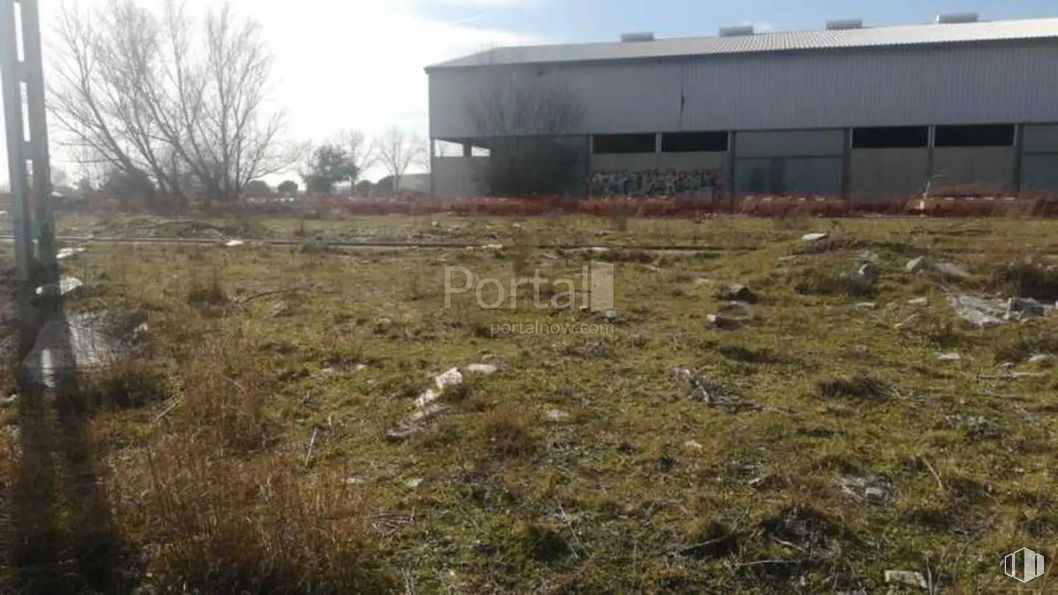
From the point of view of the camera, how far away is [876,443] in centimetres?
351

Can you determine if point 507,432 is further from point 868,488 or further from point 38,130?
point 38,130

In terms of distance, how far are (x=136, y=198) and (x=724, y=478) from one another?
3260 cm

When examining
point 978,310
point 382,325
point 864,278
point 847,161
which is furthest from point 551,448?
point 847,161

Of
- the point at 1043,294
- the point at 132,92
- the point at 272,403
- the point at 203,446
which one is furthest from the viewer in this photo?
the point at 132,92

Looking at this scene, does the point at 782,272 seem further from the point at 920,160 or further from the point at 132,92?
the point at 132,92

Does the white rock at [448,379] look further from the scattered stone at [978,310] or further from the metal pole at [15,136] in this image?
the metal pole at [15,136]

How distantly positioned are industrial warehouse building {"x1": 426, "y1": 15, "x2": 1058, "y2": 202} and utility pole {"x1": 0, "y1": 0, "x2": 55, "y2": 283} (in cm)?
2692

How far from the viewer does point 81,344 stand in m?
5.13

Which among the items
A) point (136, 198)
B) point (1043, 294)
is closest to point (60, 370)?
point (1043, 294)

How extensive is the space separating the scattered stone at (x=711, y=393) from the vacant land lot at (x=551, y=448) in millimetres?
25

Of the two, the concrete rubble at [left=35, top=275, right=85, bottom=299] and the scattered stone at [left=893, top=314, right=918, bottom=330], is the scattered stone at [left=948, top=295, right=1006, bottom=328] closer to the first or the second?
the scattered stone at [left=893, top=314, right=918, bottom=330]

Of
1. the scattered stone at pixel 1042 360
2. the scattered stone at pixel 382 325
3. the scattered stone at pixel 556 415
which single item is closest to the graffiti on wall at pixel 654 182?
the scattered stone at pixel 382 325

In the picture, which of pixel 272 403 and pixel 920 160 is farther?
pixel 920 160

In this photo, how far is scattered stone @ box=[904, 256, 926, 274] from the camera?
759 cm
